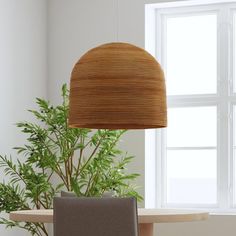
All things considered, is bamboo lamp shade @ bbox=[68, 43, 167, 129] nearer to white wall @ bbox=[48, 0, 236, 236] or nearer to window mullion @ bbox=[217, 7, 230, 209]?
white wall @ bbox=[48, 0, 236, 236]

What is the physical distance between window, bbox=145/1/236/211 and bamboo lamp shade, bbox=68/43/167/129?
94.7 inches

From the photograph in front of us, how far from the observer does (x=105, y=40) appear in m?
6.47

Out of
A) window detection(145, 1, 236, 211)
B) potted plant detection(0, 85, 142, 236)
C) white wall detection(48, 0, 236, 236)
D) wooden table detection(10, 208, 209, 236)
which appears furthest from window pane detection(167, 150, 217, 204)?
wooden table detection(10, 208, 209, 236)

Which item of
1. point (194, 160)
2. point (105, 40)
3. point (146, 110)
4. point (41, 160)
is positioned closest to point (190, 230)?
point (194, 160)

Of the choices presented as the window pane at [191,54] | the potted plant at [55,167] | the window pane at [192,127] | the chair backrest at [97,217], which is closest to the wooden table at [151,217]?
the chair backrest at [97,217]

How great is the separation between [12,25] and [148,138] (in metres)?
1.65

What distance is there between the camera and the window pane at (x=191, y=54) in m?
6.47

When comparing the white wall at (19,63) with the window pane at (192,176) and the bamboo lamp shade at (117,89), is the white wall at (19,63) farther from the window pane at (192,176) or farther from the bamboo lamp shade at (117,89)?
the bamboo lamp shade at (117,89)

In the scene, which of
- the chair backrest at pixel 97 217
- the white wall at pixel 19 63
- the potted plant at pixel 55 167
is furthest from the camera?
the white wall at pixel 19 63

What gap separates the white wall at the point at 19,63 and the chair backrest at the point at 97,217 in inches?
95.1

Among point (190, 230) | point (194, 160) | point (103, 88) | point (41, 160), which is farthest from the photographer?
point (194, 160)

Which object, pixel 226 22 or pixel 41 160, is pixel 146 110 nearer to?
pixel 41 160

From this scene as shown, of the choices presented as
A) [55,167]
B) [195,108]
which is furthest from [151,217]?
[195,108]

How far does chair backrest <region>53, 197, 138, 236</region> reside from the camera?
3398 mm
